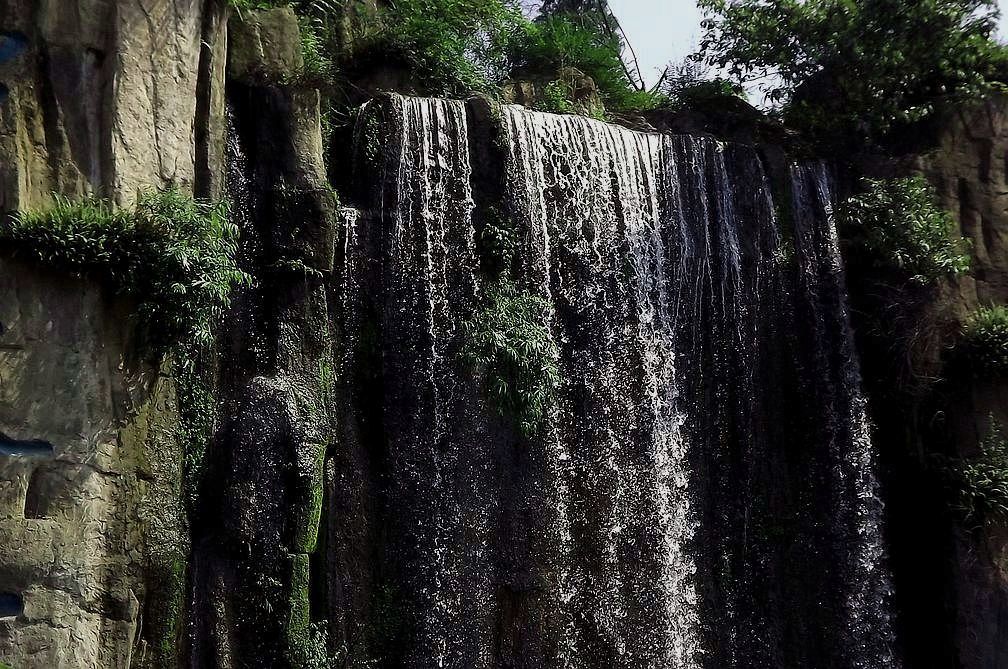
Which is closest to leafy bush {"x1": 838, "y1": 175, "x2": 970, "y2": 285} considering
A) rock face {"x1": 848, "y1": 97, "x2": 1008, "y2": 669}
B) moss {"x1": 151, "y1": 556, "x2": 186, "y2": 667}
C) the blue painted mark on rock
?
rock face {"x1": 848, "y1": 97, "x2": 1008, "y2": 669}

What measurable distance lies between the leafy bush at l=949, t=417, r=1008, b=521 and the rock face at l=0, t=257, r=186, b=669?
6827mm

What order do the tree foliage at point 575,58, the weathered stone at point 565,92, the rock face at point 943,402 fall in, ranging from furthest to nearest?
the tree foliage at point 575,58 → the weathered stone at point 565,92 → the rock face at point 943,402

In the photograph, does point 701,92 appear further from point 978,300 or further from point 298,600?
point 298,600

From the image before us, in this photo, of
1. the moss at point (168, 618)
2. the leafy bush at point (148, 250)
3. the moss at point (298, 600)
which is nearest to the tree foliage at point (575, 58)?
the leafy bush at point (148, 250)

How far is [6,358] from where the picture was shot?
21.2 ft

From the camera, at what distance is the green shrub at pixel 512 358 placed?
26.3 ft

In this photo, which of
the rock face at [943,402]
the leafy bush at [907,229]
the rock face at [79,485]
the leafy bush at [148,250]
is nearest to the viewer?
the rock face at [79,485]

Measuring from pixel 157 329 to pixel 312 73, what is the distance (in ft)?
9.95

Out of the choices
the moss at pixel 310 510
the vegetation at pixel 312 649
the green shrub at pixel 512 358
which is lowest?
the vegetation at pixel 312 649

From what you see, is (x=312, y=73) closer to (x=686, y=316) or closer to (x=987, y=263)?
(x=686, y=316)

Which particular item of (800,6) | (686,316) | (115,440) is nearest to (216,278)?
(115,440)

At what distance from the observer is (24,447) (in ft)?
21.1

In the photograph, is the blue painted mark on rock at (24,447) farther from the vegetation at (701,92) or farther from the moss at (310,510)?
the vegetation at (701,92)

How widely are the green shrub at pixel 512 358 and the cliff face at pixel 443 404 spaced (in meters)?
0.13
